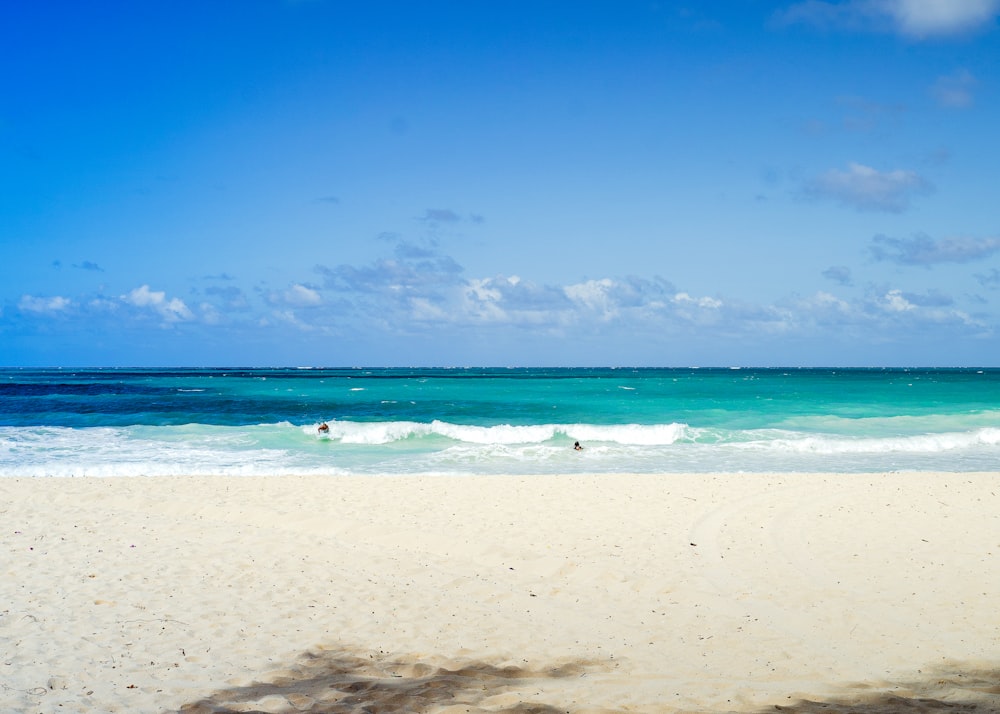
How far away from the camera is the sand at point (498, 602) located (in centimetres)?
549

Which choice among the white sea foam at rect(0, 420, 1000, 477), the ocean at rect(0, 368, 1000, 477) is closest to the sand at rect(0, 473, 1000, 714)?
the white sea foam at rect(0, 420, 1000, 477)

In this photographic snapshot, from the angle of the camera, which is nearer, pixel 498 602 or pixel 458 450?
pixel 498 602

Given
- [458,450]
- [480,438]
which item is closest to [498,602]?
[458,450]

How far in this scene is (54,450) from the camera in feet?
72.9

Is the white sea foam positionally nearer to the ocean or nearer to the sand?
the ocean

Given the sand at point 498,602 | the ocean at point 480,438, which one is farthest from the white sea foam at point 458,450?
the sand at point 498,602

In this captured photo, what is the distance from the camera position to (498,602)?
26.3 feet

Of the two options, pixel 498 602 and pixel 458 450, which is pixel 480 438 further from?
pixel 498 602

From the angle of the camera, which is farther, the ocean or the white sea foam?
the ocean

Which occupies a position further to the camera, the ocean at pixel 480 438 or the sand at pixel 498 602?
the ocean at pixel 480 438

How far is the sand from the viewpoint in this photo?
5488mm

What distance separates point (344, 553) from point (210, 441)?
17.3 metres

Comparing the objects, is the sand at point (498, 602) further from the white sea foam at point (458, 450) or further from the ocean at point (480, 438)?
the ocean at point (480, 438)

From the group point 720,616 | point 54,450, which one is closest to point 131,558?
point 720,616
